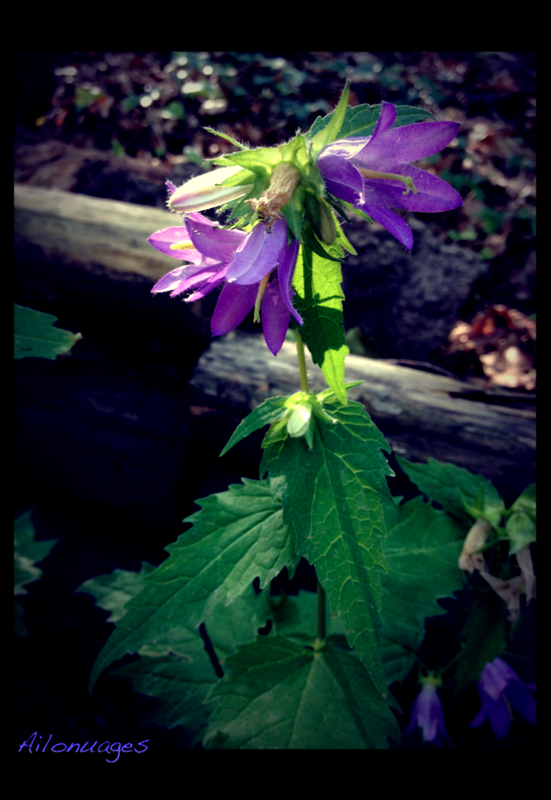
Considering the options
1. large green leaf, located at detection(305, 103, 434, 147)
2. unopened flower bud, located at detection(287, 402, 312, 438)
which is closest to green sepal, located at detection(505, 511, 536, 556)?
unopened flower bud, located at detection(287, 402, 312, 438)

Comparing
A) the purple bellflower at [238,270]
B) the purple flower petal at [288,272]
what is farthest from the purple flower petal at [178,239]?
the purple flower petal at [288,272]

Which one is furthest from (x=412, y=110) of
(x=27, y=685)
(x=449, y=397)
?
(x=27, y=685)

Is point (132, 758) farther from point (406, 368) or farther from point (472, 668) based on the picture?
point (406, 368)

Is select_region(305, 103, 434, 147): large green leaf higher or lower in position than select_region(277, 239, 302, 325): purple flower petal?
higher

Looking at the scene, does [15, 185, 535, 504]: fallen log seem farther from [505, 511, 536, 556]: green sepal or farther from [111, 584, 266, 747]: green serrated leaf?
[111, 584, 266, 747]: green serrated leaf

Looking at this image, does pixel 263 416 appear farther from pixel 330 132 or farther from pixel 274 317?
pixel 330 132

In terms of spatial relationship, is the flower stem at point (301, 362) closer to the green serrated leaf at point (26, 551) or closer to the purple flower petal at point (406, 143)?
the purple flower petal at point (406, 143)

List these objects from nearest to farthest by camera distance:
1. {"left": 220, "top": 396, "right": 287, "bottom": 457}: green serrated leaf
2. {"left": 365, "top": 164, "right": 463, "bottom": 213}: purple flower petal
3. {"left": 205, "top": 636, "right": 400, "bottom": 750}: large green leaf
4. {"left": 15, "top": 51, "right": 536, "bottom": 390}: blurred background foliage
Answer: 1. {"left": 365, "top": 164, "right": 463, "bottom": 213}: purple flower petal
2. {"left": 220, "top": 396, "right": 287, "bottom": 457}: green serrated leaf
3. {"left": 205, "top": 636, "right": 400, "bottom": 750}: large green leaf
4. {"left": 15, "top": 51, "right": 536, "bottom": 390}: blurred background foliage
